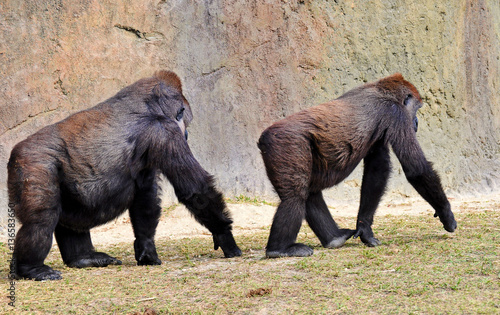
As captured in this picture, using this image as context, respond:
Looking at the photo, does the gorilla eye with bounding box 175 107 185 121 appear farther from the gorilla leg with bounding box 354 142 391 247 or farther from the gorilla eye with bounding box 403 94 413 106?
the gorilla eye with bounding box 403 94 413 106

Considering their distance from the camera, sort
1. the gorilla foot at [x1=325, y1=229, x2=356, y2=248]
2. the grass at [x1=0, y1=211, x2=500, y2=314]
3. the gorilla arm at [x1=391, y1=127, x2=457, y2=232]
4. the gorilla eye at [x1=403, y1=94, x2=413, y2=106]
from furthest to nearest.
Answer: the gorilla eye at [x1=403, y1=94, x2=413, y2=106] < the gorilla foot at [x1=325, y1=229, x2=356, y2=248] < the gorilla arm at [x1=391, y1=127, x2=457, y2=232] < the grass at [x1=0, y1=211, x2=500, y2=314]

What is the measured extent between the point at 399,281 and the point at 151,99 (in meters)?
2.70

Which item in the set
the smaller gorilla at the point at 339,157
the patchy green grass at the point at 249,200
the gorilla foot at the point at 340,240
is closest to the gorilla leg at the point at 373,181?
the smaller gorilla at the point at 339,157

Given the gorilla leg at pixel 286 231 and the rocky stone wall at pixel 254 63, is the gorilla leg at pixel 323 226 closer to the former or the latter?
the gorilla leg at pixel 286 231

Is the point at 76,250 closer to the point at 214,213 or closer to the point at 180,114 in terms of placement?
the point at 214,213

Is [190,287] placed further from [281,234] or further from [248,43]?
[248,43]

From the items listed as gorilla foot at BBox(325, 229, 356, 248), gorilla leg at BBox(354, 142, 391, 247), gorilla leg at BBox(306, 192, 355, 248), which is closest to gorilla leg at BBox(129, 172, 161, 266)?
gorilla leg at BBox(306, 192, 355, 248)

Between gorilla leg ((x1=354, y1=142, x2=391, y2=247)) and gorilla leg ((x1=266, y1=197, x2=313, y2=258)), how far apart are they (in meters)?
0.80

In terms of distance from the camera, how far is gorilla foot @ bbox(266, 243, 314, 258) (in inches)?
208

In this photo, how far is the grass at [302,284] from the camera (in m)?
3.71

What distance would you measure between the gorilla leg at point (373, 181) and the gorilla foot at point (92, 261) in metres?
2.36

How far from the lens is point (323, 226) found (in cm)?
588

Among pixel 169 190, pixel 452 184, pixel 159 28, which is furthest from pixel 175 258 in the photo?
pixel 452 184

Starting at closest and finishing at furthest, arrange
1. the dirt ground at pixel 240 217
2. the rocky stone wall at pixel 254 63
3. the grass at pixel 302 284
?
1. the grass at pixel 302 284
2. the dirt ground at pixel 240 217
3. the rocky stone wall at pixel 254 63
